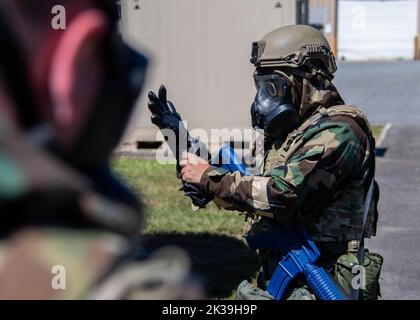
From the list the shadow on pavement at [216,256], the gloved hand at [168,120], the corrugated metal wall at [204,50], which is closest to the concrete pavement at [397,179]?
the shadow on pavement at [216,256]

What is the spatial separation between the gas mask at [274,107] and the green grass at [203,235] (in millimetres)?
2175

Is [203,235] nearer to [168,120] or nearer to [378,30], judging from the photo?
[168,120]

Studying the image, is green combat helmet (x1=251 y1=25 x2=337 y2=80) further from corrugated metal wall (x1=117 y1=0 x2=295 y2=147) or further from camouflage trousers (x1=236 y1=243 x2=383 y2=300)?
corrugated metal wall (x1=117 y1=0 x2=295 y2=147)

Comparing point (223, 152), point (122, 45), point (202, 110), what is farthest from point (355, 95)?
point (122, 45)

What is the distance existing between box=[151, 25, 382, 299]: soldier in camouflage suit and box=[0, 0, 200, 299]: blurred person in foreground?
1.95 m

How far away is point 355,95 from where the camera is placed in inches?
837

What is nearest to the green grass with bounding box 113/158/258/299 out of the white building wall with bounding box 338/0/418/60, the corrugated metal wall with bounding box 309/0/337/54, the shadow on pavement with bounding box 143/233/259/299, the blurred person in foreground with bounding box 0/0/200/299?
the shadow on pavement with bounding box 143/233/259/299

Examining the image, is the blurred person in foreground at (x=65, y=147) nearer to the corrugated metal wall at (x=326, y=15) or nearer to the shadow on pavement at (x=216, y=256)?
the shadow on pavement at (x=216, y=256)

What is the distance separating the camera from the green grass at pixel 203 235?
5.93 meters

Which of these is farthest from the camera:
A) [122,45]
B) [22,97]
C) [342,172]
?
[342,172]

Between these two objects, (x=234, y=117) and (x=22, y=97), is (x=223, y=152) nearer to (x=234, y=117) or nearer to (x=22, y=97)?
(x=22, y=97)

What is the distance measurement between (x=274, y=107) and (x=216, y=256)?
358 centimetres

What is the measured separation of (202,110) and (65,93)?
8937 mm

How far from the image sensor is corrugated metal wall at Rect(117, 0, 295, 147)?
945 centimetres
